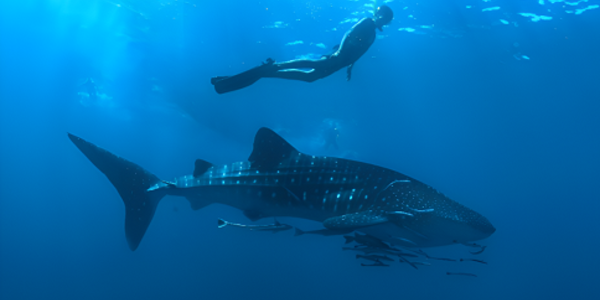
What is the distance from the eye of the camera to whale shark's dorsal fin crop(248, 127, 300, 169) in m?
4.92

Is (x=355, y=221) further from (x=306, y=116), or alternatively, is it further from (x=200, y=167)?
(x=306, y=116)

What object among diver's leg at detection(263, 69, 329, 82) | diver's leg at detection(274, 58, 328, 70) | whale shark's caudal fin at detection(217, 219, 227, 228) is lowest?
whale shark's caudal fin at detection(217, 219, 227, 228)

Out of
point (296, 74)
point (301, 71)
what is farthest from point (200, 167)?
point (301, 71)

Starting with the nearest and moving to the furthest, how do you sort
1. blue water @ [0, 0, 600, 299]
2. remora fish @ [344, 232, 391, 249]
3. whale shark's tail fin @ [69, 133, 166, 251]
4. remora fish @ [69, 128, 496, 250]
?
remora fish @ [69, 128, 496, 250], remora fish @ [344, 232, 391, 249], whale shark's tail fin @ [69, 133, 166, 251], blue water @ [0, 0, 600, 299]

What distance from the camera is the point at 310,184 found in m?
4.54

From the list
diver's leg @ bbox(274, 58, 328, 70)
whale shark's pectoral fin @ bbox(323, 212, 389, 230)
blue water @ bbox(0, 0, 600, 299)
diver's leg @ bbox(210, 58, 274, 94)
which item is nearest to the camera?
whale shark's pectoral fin @ bbox(323, 212, 389, 230)

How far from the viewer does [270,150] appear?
497 centimetres

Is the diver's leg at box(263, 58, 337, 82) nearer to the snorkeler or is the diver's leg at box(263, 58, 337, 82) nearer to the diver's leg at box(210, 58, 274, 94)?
the snorkeler

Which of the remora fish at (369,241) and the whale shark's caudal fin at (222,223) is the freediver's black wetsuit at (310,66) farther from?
the remora fish at (369,241)

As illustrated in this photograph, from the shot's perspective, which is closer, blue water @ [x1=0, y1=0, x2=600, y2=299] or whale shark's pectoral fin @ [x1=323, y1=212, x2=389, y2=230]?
whale shark's pectoral fin @ [x1=323, y1=212, x2=389, y2=230]

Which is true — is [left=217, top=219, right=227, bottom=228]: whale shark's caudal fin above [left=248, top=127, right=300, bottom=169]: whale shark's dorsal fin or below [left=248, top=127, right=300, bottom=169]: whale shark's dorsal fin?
below

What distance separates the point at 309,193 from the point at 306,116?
94.8ft

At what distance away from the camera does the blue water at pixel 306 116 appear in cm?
1947

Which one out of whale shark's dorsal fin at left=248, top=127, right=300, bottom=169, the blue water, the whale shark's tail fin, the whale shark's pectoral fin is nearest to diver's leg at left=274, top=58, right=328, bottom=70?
whale shark's dorsal fin at left=248, top=127, right=300, bottom=169
